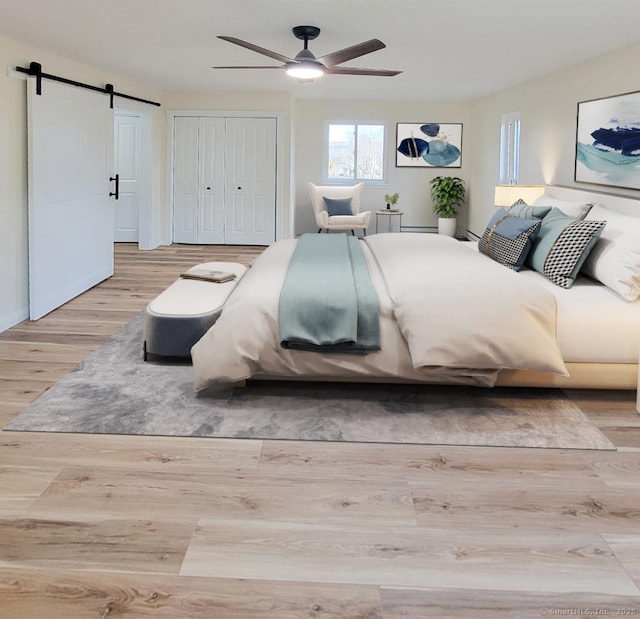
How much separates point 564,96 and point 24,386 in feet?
16.9

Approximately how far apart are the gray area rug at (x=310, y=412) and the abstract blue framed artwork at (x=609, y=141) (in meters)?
2.14

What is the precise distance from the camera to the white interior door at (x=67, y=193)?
522 cm

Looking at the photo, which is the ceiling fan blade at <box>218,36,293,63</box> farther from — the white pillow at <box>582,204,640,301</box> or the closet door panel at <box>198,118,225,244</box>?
the closet door panel at <box>198,118,225,244</box>

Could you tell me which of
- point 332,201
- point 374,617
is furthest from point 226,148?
point 374,617

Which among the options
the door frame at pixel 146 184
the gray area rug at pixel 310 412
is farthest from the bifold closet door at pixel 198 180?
the gray area rug at pixel 310 412

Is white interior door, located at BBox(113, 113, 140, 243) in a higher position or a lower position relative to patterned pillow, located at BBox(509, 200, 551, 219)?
higher

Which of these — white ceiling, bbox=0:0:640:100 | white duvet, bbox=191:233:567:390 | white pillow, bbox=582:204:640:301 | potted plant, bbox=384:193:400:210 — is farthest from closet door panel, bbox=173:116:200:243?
white pillow, bbox=582:204:640:301

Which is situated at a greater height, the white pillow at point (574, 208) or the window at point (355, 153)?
the window at point (355, 153)

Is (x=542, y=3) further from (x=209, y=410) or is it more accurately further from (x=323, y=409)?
(x=209, y=410)

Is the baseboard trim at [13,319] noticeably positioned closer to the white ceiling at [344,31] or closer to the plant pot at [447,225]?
the white ceiling at [344,31]

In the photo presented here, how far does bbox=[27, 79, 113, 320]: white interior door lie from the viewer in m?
5.22

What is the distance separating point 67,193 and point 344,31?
2749 millimetres

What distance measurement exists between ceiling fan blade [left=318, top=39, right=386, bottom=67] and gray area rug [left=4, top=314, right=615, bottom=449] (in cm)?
203

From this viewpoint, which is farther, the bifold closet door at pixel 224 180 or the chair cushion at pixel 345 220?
the chair cushion at pixel 345 220
